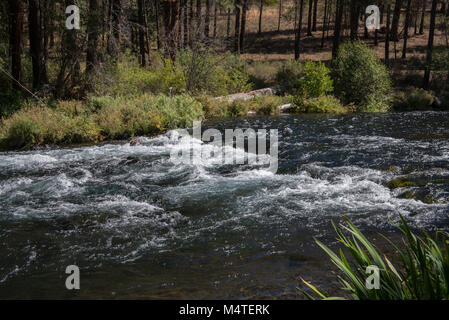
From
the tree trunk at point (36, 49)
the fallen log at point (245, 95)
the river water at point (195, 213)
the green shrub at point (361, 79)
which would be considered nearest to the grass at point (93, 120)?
the river water at point (195, 213)

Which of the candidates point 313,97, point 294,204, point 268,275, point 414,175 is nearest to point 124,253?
point 268,275

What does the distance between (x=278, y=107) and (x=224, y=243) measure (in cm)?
1545

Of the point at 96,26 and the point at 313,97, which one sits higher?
the point at 96,26

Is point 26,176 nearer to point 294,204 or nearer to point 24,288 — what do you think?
point 24,288

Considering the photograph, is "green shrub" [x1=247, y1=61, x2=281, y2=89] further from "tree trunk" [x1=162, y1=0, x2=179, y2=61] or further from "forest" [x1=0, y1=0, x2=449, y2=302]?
"tree trunk" [x1=162, y1=0, x2=179, y2=61]

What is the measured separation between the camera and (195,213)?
714 cm

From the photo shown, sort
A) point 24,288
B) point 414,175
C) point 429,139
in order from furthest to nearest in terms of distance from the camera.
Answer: point 429,139 → point 414,175 → point 24,288

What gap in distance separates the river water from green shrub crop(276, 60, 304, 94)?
43.2 feet

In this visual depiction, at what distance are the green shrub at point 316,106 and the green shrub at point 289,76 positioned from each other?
3.77 m

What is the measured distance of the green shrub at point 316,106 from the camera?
20891mm

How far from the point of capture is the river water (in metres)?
4.77

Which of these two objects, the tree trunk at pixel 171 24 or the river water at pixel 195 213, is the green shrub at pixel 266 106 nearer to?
the tree trunk at pixel 171 24

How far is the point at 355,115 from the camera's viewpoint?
1948cm

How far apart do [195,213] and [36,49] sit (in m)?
14.9
